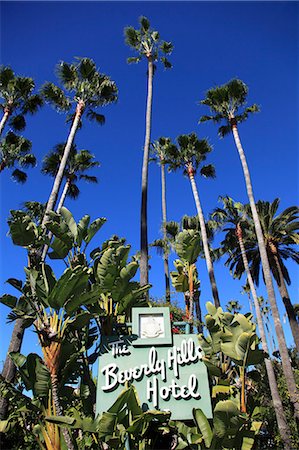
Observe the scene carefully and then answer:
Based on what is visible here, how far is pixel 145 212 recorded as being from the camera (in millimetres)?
12695

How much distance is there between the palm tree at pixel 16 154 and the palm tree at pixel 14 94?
1867mm

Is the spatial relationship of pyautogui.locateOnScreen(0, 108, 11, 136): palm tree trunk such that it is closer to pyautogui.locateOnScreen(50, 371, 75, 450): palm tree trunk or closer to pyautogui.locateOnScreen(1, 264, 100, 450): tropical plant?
pyautogui.locateOnScreen(1, 264, 100, 450): tropical plant

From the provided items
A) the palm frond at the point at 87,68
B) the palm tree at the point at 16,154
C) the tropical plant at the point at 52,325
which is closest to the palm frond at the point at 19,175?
the palm tree at the point at 16,154

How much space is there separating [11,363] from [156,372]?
177 inches

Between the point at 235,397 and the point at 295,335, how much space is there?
1343cm

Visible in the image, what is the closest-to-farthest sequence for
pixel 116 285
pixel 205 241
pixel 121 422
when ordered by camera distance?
pixel 121 422 → pixel 116 285 → pixel 205 241

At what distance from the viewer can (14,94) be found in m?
15.9

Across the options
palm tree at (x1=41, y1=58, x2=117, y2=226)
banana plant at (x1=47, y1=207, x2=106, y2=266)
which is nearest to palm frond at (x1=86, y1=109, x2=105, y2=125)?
palm tree at (x1=41, y1=58, x2=117, y2=226)

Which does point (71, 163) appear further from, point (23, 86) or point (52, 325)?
point (52, 325)

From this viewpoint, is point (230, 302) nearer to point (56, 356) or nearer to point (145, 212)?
point (145, 212)

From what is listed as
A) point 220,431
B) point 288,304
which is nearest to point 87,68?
point 220,431

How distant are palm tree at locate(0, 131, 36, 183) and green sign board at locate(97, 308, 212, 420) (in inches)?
569

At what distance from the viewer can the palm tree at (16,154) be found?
17078 mm

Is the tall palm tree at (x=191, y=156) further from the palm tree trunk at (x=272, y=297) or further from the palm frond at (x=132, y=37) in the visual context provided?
the palm frond at (x=132, y=37)
